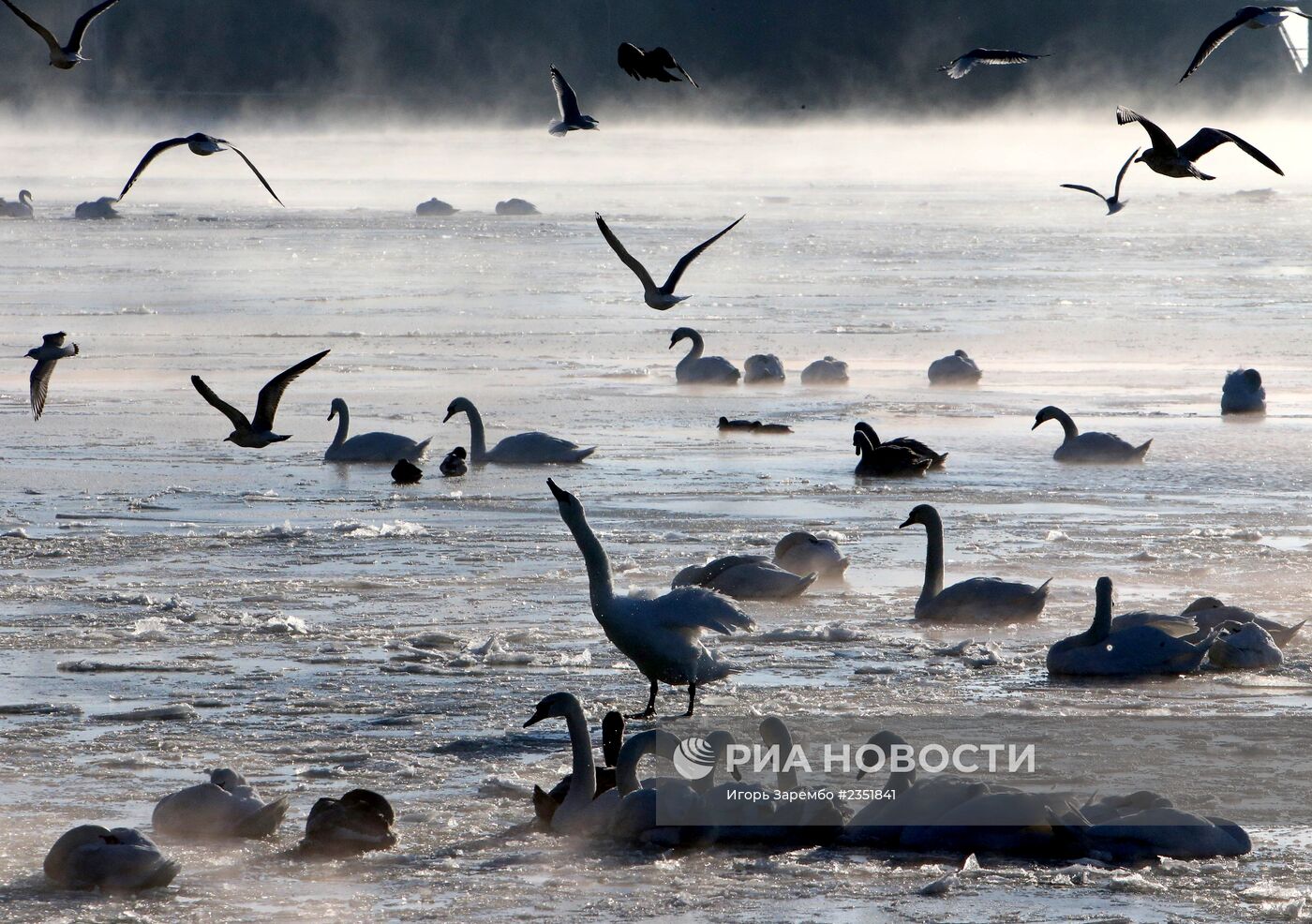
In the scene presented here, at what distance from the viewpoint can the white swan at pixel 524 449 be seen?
12.1 m

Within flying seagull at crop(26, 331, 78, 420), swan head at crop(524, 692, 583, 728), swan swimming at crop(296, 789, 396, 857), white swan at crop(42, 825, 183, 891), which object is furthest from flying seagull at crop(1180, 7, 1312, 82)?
flying seagull at crop(26, 331, 78, 420)

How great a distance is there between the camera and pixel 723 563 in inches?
326

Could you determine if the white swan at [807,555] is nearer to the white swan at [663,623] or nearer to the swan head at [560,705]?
the white swan at [663,623]

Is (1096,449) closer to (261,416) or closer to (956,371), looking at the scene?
(956,371)

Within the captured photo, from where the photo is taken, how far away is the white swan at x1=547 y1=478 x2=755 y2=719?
637 centimetres

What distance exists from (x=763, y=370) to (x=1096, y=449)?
181 inches

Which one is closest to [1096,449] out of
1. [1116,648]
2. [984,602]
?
[984,602]

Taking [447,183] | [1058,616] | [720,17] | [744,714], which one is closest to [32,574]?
[744,714]

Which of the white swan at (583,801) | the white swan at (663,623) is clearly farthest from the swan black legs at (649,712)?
the white swan at (583,801)

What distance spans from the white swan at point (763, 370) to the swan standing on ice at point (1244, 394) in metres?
3.76

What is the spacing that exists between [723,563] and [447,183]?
52.0 meters

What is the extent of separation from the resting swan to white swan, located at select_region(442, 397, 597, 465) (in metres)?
5.44

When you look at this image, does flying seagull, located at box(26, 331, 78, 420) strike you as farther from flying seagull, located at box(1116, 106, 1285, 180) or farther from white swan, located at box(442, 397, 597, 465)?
flying seagull, located at box(1116, 106, 1285, 180)

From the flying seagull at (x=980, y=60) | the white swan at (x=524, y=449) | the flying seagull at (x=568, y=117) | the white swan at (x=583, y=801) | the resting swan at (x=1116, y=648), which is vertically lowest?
the white swan at (x=583, y=801)
